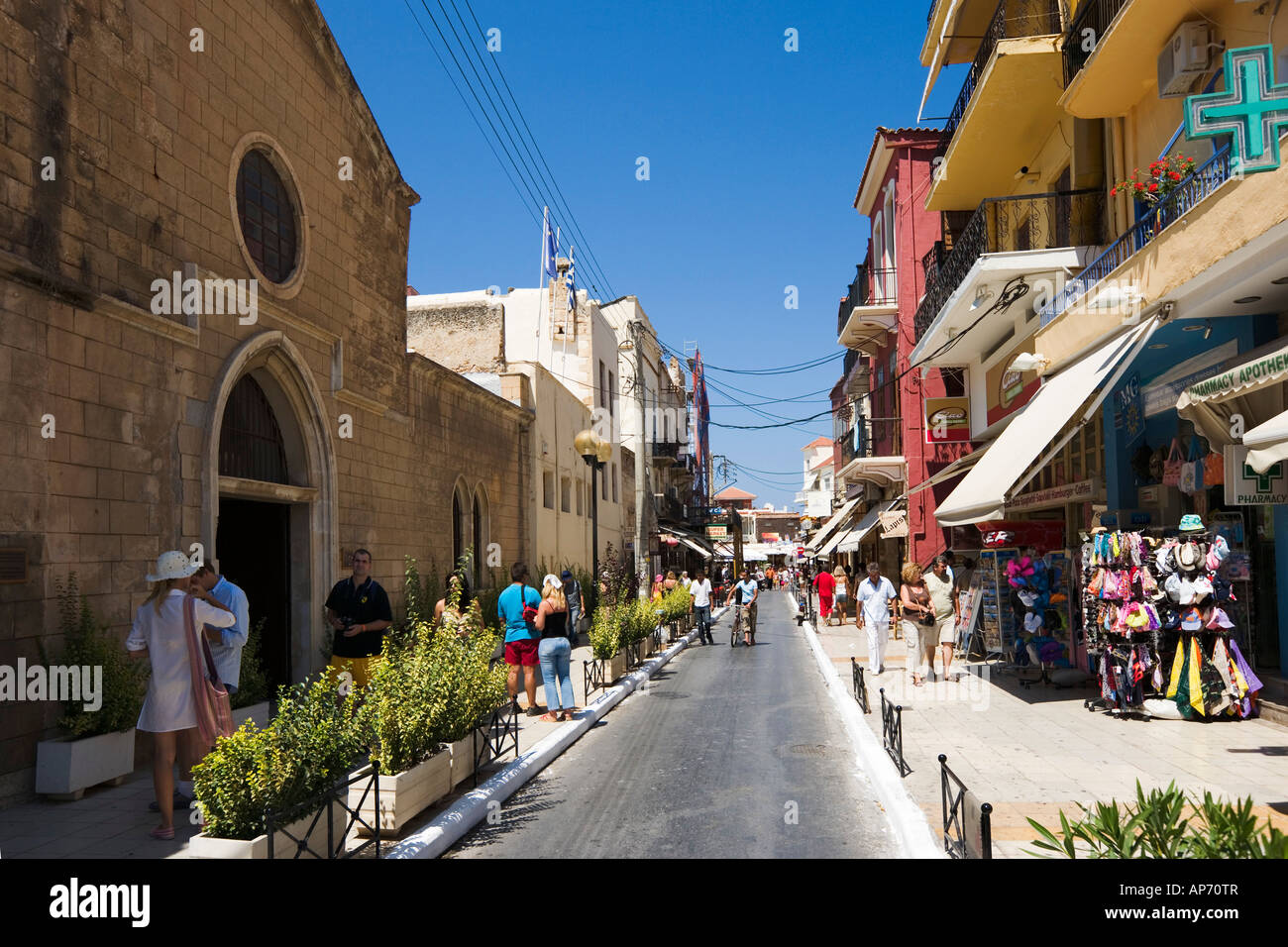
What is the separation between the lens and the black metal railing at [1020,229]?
13.5 meters

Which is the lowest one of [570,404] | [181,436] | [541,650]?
[541,650]

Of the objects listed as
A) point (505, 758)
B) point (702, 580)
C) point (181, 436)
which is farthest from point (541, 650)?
point (702, 580)

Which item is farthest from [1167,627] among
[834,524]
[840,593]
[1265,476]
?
[834,524]

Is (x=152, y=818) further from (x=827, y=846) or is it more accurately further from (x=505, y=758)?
(x=827, y=846)

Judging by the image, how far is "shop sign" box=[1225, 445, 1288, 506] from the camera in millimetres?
8711

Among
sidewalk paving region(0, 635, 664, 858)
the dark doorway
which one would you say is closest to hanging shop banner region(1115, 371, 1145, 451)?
sidewalk paving region(0, 635, 664, 858)

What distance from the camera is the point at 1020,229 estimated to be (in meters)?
17.1

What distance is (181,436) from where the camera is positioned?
932 cm

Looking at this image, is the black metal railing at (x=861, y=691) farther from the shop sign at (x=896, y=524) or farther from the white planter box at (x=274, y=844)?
the shop sign at (x=896, y=524)

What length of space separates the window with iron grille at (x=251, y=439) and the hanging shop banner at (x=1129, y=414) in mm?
10408

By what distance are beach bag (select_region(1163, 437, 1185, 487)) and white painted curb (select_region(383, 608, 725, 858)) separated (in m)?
7.01

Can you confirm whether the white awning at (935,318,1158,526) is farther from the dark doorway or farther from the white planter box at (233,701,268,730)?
the dark doorway
